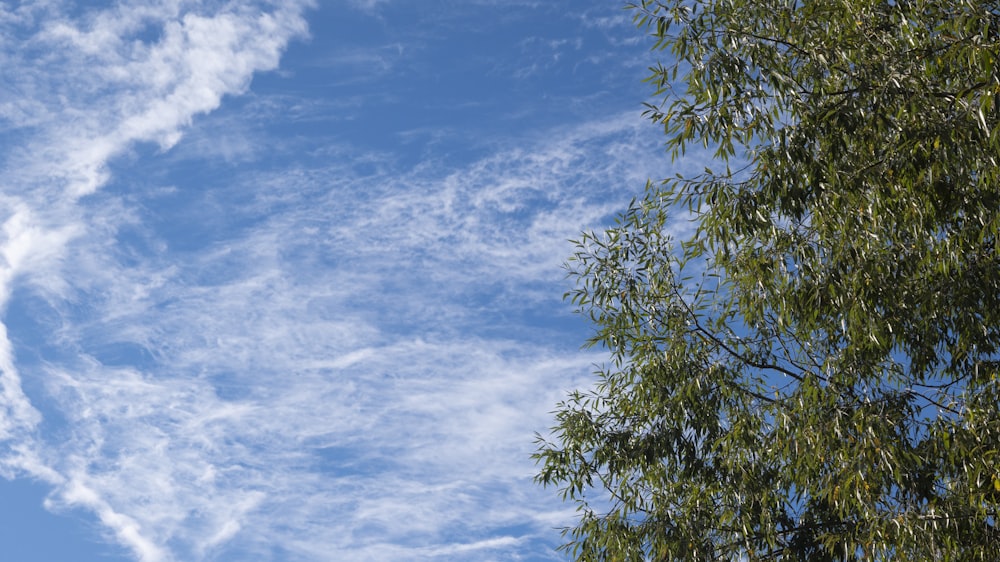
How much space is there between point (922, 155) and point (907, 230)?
2.10 ft

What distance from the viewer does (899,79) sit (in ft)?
22.9

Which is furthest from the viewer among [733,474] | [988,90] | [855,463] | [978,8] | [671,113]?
[733,474]

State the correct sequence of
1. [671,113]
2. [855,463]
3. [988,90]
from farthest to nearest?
[671,113], [855,463], [988,90]

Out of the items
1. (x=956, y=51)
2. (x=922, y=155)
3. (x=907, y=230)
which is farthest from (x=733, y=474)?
(x=956, y=51)

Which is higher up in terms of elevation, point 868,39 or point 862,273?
point 868,39

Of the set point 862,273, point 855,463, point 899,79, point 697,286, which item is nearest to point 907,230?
point 862,273

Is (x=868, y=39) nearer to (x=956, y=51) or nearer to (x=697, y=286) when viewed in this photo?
(x=956, y=51)

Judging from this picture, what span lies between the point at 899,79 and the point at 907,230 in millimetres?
1122

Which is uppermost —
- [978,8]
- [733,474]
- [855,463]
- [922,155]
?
[978,8]

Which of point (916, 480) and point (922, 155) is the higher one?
point (922, 155)

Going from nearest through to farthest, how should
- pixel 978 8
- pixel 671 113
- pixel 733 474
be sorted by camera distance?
pixel 978 8, pixel 671 113, pixel 733 474

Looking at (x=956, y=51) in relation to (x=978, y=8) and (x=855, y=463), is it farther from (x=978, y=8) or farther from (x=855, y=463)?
(x=855, y=463)

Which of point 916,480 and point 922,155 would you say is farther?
point 916,480

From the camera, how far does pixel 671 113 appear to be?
7.78 metres
